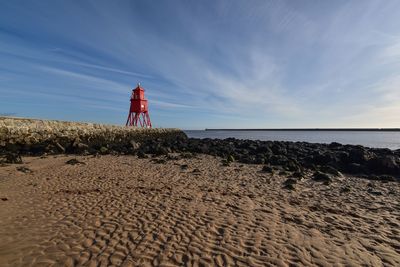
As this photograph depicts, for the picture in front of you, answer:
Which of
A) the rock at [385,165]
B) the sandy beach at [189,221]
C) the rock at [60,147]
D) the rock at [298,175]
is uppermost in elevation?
the rock at [60,147]

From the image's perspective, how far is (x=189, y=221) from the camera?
21.7ft

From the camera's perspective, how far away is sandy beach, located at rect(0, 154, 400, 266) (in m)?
5.04

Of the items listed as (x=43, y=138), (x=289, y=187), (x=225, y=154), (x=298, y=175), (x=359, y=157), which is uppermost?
(x=43, y=138)

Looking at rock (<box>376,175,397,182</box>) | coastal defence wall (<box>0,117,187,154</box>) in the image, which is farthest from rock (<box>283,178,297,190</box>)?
coastal defence wall (<box>0,117,187,154</box>)

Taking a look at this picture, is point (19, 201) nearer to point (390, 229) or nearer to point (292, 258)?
point (292, 258)

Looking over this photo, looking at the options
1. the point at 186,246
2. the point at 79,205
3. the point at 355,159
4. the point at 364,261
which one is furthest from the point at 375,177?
the point at 79,205

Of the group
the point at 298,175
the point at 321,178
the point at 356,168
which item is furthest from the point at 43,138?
the point at 356,168

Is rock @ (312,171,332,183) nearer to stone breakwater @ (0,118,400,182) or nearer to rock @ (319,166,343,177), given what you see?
stone breakwater @ (0,118,400,182)

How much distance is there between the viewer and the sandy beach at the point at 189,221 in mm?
5039

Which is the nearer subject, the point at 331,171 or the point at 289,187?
the point at 289,187

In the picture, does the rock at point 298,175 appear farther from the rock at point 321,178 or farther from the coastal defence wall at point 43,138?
the coastal defence wall at point 43,138

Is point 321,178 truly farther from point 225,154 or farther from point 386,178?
point 225,154

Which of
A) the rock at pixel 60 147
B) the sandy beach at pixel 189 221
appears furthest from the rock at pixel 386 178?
the rock at pixel 60 147

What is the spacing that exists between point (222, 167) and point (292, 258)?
9691 mm
